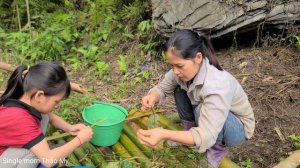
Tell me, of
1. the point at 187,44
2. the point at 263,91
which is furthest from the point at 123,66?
the point at 187,44

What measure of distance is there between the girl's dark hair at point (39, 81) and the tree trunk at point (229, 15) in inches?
73.6

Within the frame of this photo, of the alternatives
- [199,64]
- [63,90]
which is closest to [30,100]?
[63,90]

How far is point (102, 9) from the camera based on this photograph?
15.5ft

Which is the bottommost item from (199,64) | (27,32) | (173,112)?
(173,112)

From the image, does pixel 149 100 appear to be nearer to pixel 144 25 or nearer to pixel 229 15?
pixel 229 15

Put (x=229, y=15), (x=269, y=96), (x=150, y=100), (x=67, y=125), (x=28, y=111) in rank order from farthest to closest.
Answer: (x=229, y=15) < (x=269, y=96) < (x=150, y=100) < (x=67, y=125) < (x=28, y=111)

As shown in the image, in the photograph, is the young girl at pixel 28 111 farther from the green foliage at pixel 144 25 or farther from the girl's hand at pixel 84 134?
the green foliage at pixel 144 25

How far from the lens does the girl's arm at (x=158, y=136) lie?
1.86 metres

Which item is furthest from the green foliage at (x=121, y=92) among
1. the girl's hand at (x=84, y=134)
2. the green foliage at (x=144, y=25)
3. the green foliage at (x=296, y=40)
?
the green foliage at (x=296, y=40)

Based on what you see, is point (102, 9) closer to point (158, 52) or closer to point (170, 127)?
point (158, 52)

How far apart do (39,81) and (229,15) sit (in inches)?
86.0

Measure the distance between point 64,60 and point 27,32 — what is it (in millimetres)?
1127

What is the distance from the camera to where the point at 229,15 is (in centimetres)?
345

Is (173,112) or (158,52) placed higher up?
(158,52)
